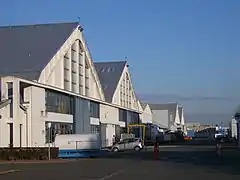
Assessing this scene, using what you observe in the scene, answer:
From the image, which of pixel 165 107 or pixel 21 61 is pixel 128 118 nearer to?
pixel 21 61

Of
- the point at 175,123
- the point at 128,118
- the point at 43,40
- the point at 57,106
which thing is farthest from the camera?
the point at 175,123

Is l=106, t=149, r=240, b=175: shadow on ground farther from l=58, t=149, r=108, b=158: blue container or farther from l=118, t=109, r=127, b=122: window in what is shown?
l=118, t=109, r=127, b=122: window

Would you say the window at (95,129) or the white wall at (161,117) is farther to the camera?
the white wall at (161,117)

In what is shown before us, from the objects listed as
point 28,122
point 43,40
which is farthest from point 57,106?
point 43,40

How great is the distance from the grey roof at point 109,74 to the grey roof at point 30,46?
78.8ft

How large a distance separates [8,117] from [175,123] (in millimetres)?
150384

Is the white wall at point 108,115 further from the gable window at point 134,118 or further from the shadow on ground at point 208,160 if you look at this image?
the shadow on ground at point 208,160

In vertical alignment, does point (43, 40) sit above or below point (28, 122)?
above

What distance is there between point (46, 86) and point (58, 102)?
4.88 meters

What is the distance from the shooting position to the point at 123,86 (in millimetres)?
101562

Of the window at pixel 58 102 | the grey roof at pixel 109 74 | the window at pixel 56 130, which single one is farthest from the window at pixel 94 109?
the grey roof at pixel 109 74

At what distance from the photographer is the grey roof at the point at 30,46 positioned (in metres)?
59.9

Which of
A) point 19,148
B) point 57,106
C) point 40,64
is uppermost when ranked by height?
point 40,64

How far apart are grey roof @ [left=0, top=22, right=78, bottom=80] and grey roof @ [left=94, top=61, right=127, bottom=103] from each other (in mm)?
24024
